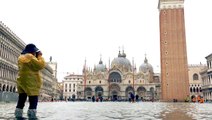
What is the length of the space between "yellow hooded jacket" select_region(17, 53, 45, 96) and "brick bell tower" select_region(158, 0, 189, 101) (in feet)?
173

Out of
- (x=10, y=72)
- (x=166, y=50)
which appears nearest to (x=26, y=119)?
(x=10, y=72)

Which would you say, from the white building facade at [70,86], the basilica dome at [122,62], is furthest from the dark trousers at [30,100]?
the white building facade at [70,86]

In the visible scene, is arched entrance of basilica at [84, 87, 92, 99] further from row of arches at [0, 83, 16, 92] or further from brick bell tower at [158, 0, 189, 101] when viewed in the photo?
row of arches at [0, 83, 16, 92]

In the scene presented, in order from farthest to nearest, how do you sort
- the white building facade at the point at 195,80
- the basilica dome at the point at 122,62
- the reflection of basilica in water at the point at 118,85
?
the basilica dome at the point at 122,62, the reflection of basilica in water at the point at 118,85, the white building facade at the point at 195,80

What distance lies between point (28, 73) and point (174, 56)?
53846mm

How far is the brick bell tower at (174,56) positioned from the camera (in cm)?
5744

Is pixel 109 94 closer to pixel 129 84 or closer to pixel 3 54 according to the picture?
pixel 129 84

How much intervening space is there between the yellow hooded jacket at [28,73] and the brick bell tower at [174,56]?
173 feet

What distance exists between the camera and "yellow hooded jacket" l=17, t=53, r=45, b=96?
22.8ft

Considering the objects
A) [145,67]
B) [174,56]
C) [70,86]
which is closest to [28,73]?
[174,56]

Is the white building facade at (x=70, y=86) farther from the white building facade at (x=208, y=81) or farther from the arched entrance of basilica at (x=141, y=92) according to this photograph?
the white building facade at (x=208, y=81)

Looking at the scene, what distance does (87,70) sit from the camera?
296ft

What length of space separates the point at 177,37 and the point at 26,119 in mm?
55155

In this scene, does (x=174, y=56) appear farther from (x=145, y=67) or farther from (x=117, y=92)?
(x=145, y=67)
